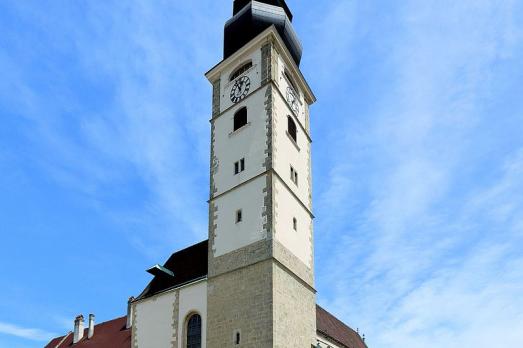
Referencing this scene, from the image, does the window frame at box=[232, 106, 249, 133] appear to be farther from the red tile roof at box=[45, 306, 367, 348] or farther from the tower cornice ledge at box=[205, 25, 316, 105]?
the red tile roof at box=[45, 306, 367, 348]

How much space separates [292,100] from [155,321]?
37.2 ft

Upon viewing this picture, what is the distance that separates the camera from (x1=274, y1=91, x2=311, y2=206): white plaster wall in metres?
21.4

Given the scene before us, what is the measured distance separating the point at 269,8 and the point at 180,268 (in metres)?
13.0

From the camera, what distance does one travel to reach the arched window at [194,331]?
1970cm

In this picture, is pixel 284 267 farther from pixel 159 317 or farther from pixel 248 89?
pixel 248 89

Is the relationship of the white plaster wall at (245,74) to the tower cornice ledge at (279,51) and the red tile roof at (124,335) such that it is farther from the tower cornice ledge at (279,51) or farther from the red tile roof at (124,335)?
the red tile roof at (124,335)

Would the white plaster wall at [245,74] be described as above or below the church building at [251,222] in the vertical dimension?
above

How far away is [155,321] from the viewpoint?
21.4 m

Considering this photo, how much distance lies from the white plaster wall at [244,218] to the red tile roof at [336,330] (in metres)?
10.0

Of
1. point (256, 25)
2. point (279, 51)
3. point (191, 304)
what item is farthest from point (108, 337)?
point (256, 25)

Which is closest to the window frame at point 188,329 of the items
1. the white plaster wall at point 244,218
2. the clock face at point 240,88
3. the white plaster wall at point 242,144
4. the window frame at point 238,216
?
the white plaster wall at point 244,218

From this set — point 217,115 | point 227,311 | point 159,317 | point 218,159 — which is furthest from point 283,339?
point 217,115

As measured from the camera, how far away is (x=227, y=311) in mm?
19047

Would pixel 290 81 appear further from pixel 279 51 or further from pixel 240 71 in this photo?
pixel 240 71
